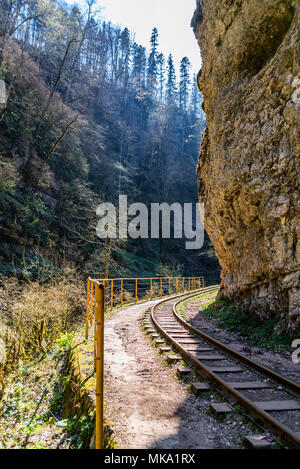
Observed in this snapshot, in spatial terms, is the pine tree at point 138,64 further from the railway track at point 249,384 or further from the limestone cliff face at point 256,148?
the railway track at point 249,384

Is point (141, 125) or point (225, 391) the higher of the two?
point (141, 125)

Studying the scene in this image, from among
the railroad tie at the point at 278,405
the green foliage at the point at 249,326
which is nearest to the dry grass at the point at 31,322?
the green foliage at the point at 249,326

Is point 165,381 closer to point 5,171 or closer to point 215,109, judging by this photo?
point 215,109

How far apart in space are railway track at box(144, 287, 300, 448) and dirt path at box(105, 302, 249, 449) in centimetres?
27

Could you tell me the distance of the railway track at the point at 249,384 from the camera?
3231 mm

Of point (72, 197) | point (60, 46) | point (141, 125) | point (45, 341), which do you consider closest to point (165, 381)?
point (45, 341)

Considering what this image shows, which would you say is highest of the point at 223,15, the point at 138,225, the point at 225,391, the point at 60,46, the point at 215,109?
the point at 60,46

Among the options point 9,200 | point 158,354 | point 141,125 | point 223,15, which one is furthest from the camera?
point 141,125

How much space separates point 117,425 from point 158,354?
118 inches

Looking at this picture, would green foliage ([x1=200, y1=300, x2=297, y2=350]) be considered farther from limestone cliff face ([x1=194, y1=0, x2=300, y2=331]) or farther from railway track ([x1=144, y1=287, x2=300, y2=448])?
railway track ([x1=144, y1=287, x2=300, y2=448])

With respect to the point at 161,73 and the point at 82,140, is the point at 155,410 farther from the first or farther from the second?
the point at 161,73

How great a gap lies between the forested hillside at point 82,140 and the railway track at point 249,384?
6.62 meters

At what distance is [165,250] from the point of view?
115 feet
